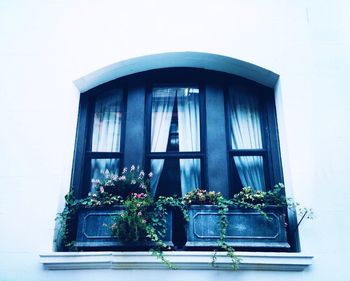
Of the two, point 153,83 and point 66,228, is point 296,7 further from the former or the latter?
point 66,228

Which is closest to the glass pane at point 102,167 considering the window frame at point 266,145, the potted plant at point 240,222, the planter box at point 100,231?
the planter box at point 100,231

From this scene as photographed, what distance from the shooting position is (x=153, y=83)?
4.43 meters

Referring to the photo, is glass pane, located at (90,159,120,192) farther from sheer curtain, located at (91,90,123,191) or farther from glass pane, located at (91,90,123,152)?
glass pane, located at (91,90,123,152)

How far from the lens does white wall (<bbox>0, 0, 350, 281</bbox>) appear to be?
11.0 feet

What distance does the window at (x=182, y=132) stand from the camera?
395 centimetres

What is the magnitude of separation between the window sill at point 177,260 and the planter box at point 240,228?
13 centimetres

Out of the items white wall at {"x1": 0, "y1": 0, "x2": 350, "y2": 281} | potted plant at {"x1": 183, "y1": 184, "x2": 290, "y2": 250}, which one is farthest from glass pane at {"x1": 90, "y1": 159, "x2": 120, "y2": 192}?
potted plant at {"x1": 183, "y1": 184, "x2": 290, "y2": 250}

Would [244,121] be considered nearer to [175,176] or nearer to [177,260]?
[175,176]

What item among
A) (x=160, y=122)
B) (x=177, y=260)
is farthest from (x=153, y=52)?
(x=177, y=260)

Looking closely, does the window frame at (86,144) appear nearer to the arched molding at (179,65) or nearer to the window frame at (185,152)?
the arched molding at (179,65)

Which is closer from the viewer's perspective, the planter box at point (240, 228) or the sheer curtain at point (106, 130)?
the planter box at point (240, 228)

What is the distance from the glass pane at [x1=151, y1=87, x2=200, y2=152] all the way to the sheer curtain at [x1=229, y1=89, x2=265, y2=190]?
481 millimetres

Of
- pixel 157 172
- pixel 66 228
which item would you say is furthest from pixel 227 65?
pixel 66 228

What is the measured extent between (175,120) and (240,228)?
165 cm
